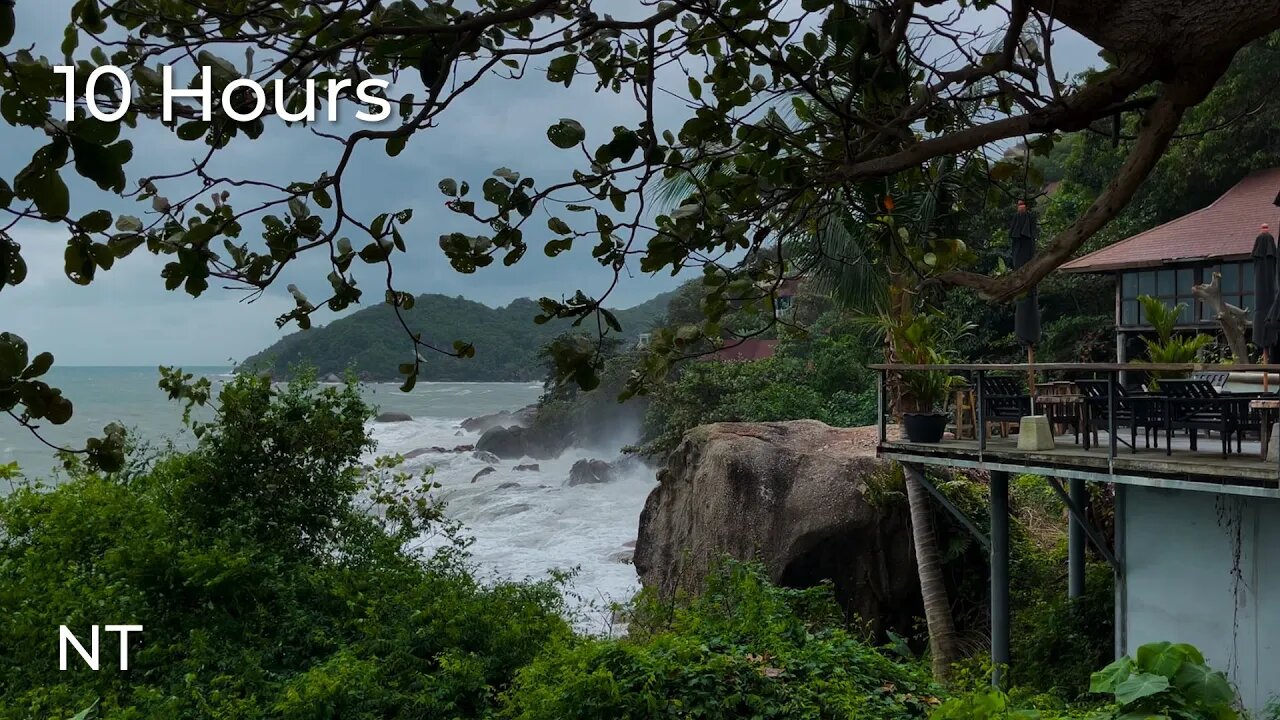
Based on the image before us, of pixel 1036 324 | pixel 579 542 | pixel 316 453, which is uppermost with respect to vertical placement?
pixel 1036 324

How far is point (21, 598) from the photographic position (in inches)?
277

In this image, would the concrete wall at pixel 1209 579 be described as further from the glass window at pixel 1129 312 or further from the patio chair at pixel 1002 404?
the glass window at pixel 1129 312

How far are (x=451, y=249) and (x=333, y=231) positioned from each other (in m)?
0.36

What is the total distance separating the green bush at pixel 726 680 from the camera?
4906mm

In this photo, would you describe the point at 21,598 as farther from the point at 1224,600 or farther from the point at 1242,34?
the point at 1224,600

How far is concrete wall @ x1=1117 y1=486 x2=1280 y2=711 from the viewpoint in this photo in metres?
7.38

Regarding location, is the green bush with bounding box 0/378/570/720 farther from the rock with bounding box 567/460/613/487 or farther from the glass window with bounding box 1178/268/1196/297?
the rock with bounding box 567/460/613/487

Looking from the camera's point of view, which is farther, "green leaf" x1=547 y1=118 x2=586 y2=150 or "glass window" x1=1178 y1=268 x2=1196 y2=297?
"glass window" x1=1178 y1=268 x2=1196 y2=297

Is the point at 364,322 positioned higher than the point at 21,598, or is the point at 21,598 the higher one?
the point at 364,322

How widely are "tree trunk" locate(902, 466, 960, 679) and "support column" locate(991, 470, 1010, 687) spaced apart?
975 millimetres

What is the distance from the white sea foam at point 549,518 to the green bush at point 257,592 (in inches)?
257

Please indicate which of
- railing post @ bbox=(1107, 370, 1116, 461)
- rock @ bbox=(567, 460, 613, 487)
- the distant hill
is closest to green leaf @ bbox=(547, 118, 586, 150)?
railing post @ bbox=(1107, 370, 1116, 461)

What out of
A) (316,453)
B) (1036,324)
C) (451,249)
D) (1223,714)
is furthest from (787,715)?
(1036,324)

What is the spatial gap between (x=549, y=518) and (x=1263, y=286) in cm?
1880
